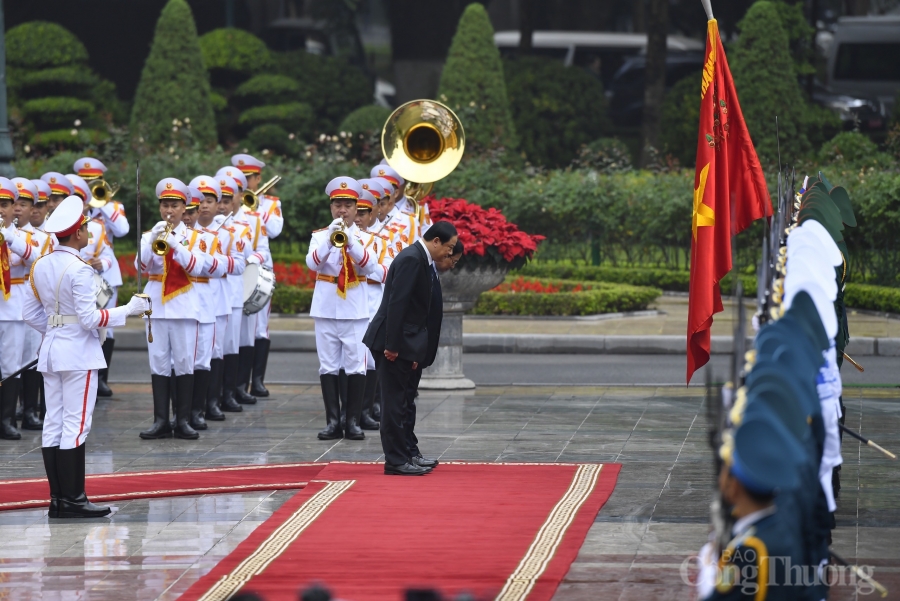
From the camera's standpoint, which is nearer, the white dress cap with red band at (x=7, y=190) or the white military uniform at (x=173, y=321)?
the white military uniform at (x=173, y=321)

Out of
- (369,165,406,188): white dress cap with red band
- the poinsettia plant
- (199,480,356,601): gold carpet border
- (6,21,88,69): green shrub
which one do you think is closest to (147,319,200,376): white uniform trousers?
(369,165,406,188): white dress cap with red band

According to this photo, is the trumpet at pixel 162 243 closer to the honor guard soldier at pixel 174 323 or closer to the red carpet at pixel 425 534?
the honor guard soldier at pixel 174 323

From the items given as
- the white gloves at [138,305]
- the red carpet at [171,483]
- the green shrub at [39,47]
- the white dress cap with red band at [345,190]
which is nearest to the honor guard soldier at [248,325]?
the white dress cap with red band at [345,190]

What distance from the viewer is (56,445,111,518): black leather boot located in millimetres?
8570

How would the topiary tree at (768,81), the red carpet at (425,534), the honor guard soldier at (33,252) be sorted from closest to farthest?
the red carpet at (425,534), the honor guard soldier at (33,252), the topiary tree at (768,81)

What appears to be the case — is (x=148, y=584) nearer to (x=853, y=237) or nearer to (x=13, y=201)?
(x=13, y=201)

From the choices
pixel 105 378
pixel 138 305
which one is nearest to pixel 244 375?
pixel 105 378

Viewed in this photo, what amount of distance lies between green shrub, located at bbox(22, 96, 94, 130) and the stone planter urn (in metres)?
18.7

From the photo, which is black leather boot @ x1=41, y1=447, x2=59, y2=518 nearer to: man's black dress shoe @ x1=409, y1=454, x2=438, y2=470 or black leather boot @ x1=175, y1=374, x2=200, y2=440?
man's black dress shoe @ x1=409, y1=454, x2=438, y2=470

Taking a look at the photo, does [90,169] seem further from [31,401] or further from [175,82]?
[175,82]

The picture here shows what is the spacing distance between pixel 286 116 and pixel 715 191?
22.6 m

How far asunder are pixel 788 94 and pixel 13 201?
19.9m

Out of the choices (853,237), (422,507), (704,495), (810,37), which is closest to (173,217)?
(422,507)

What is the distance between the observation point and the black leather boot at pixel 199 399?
11.8 metres
